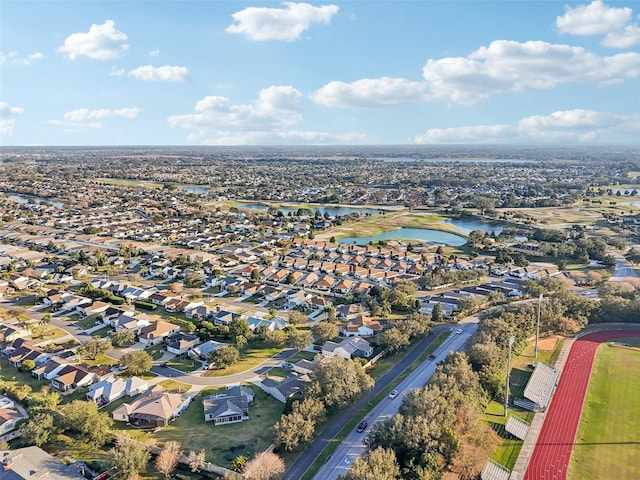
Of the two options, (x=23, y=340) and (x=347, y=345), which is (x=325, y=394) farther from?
(x=23, y=340)

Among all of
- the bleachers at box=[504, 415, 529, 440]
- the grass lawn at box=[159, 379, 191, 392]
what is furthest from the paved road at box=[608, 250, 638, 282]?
the grass lawn at box=[159, 379, 191, 392]

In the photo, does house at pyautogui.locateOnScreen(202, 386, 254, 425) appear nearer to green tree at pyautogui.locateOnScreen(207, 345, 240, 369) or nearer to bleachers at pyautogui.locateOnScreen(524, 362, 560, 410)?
green tree at pyautogui.locateOnScreen(207, 345, 240, 369)

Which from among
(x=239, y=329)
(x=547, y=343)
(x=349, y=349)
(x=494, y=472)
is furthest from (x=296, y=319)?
(x=494, y=472)

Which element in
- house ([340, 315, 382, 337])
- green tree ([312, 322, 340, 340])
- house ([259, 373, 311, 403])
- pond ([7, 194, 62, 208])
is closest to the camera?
house ([259, 373, 311, 403])

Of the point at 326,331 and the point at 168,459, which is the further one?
the point at 326,331

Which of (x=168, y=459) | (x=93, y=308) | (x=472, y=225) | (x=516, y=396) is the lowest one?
(x=516, y=396)

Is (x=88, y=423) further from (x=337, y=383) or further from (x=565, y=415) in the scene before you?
(x=565, y=415)

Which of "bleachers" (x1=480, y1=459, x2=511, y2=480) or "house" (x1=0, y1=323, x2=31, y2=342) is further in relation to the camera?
"house" (x1=0, y1=323, x2=31, y2=342)
